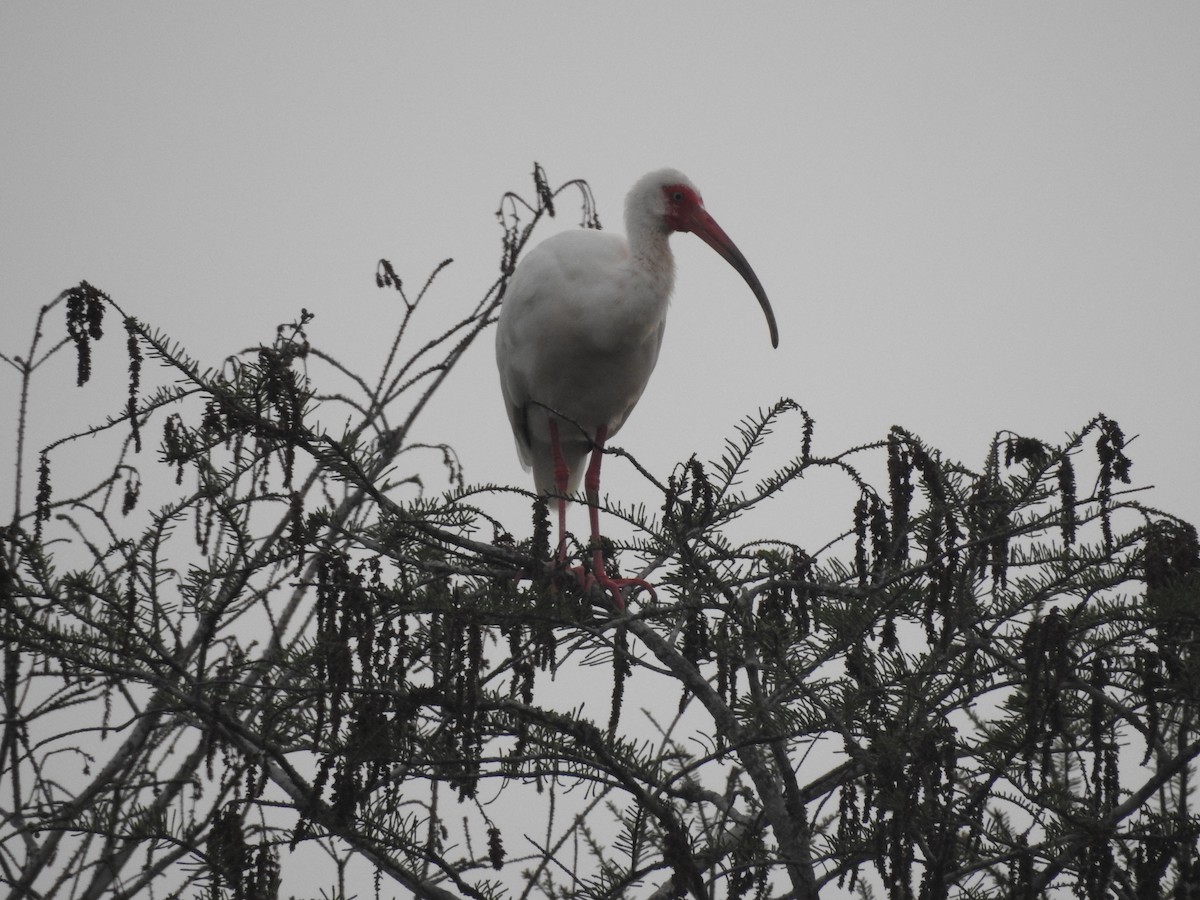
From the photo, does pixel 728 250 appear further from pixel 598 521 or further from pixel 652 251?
pixel 598 521

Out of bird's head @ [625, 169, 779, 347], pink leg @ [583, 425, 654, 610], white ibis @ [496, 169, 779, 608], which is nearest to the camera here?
pink leg @ [583, 425, 654, 610]

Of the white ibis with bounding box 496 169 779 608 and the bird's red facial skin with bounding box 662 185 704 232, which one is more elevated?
the bird's red facial skin with bounding box 662 185 704 232

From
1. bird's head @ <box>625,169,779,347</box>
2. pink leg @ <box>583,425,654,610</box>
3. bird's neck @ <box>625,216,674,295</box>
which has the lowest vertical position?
pink leg @ <box>583,425,654,610</box>

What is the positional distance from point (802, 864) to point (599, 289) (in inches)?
114

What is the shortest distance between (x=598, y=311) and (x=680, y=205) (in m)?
0.78

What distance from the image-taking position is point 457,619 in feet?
6.10

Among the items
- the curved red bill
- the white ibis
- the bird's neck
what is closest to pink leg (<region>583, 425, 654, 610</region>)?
the white ibis

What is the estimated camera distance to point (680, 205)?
16.8 feet

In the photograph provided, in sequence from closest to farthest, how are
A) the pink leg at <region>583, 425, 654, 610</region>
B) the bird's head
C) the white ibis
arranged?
1. the pink leg at <region>583, 425, 654, 610</region>
2. the white ibis
3. the bird's head

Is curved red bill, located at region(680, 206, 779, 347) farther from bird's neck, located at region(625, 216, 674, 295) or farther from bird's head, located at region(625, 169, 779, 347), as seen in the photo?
bird's neck, located at region(625, 216, 674, 295)

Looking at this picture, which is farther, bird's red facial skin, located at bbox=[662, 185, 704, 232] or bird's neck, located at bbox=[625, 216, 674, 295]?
bird's red facial skin, located at bbox=[662, 185, 704, 232]

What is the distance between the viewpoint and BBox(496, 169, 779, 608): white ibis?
473 cm

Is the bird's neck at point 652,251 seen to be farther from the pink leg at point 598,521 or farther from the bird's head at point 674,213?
the pink leg at point 598,521

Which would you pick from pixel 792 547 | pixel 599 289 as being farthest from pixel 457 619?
pixel 599 289
